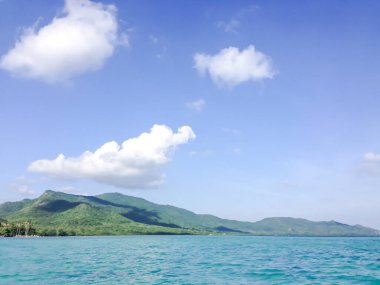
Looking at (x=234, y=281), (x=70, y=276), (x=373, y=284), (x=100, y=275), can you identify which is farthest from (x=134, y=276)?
(x=373, y=284)

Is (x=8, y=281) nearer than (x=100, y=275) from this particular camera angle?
Yes

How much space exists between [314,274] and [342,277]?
3.74 metres

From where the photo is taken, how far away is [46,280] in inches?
1620

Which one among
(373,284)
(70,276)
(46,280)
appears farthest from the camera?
(70,276)

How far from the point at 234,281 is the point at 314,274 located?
40.0 feet

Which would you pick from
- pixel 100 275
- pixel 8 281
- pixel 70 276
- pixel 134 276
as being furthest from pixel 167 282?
pixel 8 281

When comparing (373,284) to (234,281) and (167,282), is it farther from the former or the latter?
(167,282)

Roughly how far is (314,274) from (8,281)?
35695mm

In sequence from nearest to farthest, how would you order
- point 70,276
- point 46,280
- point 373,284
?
point 373,284, point 46,280, point 70,276

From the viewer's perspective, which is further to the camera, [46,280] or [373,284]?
[46,280]

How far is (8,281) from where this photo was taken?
4147cm

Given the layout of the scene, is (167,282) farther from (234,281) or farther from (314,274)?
(314,274)

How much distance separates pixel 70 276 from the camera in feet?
145

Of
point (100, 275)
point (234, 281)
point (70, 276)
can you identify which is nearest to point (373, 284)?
point (234, 281)
